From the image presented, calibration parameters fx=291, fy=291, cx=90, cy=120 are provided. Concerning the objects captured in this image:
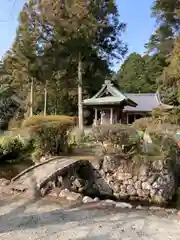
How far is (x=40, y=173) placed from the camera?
8.98 m

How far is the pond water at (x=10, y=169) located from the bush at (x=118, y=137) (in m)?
3.18

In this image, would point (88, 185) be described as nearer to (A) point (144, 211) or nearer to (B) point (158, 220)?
(A) point (144, 211)

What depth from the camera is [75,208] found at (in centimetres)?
655

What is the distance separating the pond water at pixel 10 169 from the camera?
1044cm

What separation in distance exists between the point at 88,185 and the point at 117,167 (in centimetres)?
120

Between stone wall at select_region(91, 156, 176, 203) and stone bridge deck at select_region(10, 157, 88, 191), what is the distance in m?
1.09

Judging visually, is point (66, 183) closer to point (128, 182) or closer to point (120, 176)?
point (120, 176)

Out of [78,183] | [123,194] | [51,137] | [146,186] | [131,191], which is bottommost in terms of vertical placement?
[123,194]

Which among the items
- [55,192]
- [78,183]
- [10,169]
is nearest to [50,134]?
[10,169]

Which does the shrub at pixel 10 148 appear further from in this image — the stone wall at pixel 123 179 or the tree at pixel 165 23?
the tree at pixel 165 23

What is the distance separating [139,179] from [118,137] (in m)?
1.61

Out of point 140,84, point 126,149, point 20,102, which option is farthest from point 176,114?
point 140,84

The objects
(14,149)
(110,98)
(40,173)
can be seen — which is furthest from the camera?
(110,98)

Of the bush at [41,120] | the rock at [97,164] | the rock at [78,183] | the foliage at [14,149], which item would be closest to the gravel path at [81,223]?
the rock at [78,183]
